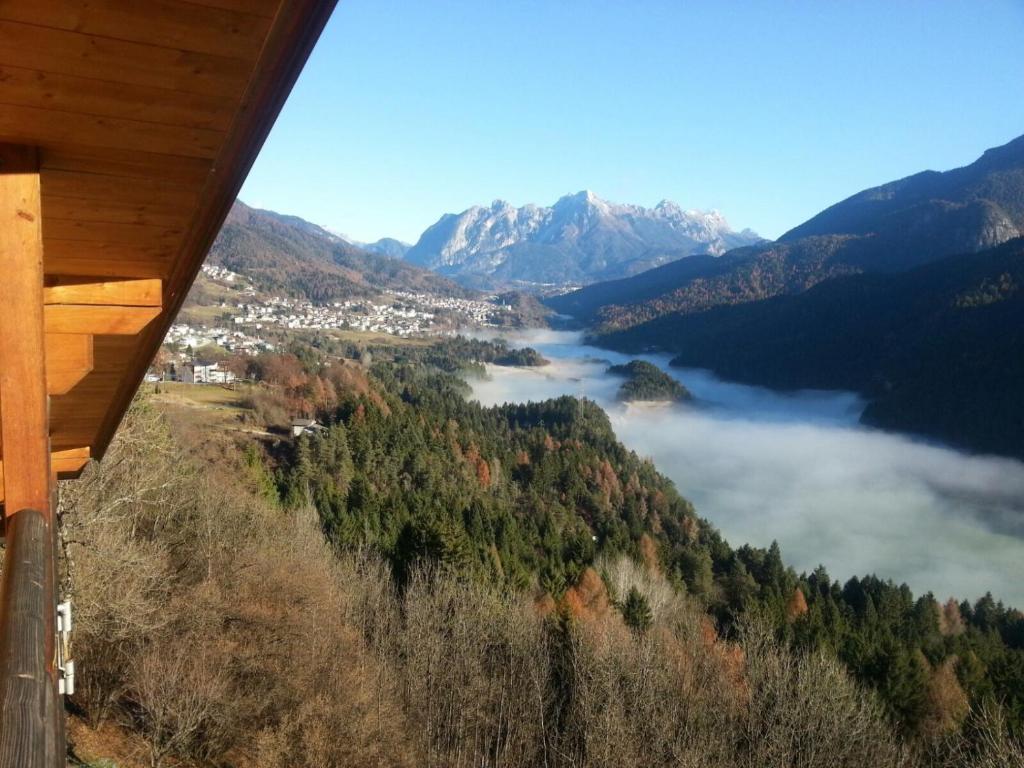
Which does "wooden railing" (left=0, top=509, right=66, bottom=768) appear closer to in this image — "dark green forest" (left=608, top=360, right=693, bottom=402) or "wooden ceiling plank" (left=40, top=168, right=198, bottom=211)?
"wooden ceiling plank" (left=40, top=168, right=198, bottom=211)

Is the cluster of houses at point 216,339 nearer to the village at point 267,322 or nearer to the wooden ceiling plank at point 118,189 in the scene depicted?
the village at point 267,322

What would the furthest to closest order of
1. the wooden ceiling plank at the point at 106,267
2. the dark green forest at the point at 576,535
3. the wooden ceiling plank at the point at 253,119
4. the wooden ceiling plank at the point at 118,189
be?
the dark green forest at the point at 576,535 → the wooden ceiling plank at the point at 106,267 → the wooden ceiling plank at the point at 118,189 → the wooden ceiling plank at the point at 253,119

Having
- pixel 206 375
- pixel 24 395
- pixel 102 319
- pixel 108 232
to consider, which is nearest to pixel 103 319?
pixel 102 319

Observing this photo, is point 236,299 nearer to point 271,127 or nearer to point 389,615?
point 389,615

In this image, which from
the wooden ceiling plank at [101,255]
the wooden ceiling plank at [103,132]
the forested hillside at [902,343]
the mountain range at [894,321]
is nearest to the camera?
the wooden ceiling plank at [103,132]

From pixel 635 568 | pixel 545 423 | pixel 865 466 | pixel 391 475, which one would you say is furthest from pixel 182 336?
pixel 865 466

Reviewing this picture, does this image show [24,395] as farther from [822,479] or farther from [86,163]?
[822,479]

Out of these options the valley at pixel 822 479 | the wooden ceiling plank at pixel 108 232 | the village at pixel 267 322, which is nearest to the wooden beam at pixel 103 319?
the wooden ceiling plank at pixel 108 232
